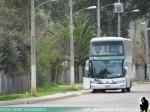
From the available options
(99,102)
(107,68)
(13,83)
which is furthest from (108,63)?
(99,102)

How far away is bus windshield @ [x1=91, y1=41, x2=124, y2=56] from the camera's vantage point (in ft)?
160

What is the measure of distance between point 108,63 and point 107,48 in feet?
3.77

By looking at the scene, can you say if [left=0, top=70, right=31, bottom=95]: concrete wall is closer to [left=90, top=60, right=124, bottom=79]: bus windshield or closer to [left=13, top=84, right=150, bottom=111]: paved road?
[left=90, top=60, right=124, bottom=79]: bus windshield

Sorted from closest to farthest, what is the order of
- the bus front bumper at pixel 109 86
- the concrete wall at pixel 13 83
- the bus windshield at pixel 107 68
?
the concrete wall at pixel 13 83 < the bus windshield at pixel 107 68 < the bus front bumper at pixel 109 86

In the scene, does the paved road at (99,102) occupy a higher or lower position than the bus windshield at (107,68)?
lower

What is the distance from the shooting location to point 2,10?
61.5 m

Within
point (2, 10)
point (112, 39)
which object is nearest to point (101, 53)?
point (112, 39)

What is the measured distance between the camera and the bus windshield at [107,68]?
48.9m

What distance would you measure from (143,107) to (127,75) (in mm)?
34332

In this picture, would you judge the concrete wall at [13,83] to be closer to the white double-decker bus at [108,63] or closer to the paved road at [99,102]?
the white double-decker bus at [108,63]

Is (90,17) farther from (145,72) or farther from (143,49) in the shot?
(143,49)

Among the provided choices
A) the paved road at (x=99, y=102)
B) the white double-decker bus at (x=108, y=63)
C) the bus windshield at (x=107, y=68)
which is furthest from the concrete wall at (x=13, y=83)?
the paved road at (x=99, y=102)

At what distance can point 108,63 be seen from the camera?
160 feet

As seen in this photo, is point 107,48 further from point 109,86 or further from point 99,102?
point 99,102
